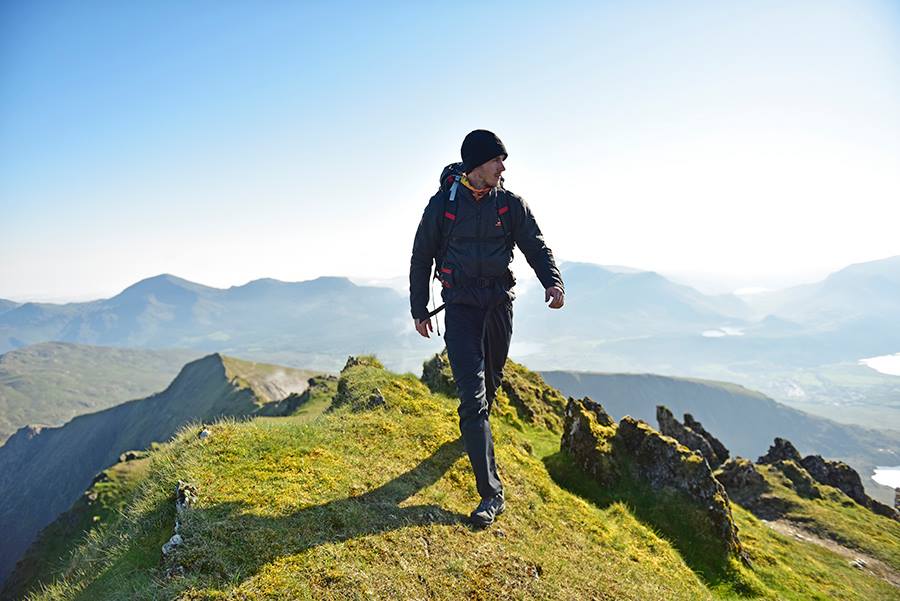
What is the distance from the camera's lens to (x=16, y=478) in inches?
7707

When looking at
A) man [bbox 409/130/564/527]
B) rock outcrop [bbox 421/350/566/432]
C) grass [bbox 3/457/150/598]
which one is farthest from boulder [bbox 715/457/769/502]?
grass [bbox 3/457/150/598]

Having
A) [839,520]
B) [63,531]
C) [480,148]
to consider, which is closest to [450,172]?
[480,148]

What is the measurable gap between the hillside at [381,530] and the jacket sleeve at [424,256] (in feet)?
9.55

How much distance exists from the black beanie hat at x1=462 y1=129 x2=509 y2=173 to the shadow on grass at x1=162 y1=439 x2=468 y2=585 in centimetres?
542

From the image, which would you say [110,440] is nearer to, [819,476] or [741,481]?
[741,481]

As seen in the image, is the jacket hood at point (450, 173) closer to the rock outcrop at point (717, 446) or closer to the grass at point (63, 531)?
the rock outcrop at point (717, 446)

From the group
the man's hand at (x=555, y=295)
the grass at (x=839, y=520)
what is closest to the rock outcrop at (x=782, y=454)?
the grass at (x=839, y=520)

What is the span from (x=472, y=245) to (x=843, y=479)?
4461cm

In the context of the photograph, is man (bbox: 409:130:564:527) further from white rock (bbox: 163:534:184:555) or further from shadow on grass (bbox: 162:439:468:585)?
white rock (bbox: 163:534:184:555)

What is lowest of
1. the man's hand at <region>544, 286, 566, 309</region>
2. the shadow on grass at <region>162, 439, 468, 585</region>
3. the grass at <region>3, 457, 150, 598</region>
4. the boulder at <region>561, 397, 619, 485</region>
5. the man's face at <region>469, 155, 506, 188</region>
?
the grass at <region>3, 457, 150, 598</region>

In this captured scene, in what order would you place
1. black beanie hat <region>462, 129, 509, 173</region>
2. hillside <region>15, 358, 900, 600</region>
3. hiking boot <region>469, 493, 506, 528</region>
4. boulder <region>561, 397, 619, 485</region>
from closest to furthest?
1. hillside <region>15, 358, 900, 600</region>
2. hiking boot <region>469, 493, 506, 528</region>
3. black beanie hat <region>462, 129, 509, 173</region>
4. boulder <region>561, 397, 619, 485</region>

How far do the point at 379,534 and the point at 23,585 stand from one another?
68091 mm

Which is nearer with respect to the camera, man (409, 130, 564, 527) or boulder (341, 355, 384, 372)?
man (409, 130, 564, 527)

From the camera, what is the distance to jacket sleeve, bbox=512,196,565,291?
7621 millimetres
